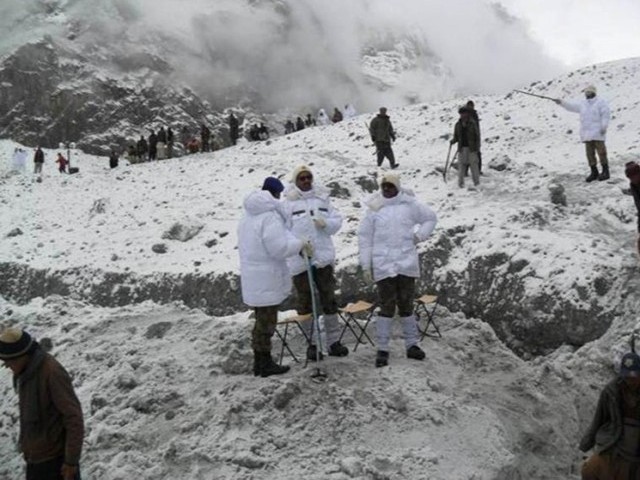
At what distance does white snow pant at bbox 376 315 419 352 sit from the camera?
6246mm

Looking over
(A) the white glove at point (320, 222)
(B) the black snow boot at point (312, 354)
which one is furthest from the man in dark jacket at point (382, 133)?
(B) the black snow boot at point (312, 354)

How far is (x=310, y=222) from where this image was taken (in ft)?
21.3

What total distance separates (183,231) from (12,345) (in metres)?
9.69

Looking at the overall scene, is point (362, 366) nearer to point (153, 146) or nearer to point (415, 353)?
point (415, 353)

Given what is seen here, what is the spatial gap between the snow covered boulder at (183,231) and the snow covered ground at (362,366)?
243 millimetres

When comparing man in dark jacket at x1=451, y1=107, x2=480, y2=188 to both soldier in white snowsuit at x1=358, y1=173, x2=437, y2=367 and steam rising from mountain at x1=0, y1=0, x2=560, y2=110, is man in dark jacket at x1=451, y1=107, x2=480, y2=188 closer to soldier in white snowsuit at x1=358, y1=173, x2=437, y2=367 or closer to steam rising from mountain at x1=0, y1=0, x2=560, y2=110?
soldier in white snowsuit at x1=358, y1=173, x2=437, y2=367

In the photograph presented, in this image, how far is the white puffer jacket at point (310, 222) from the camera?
6430mm

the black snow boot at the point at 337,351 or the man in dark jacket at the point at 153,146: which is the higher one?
the man in dark jacket at the point at 153,146

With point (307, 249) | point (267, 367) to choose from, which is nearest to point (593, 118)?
point (307, 249)

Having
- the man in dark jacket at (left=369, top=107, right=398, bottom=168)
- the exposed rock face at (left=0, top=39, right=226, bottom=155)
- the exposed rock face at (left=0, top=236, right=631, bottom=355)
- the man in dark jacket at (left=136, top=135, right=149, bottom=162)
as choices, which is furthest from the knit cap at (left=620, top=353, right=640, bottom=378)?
the exposed rock face at (left=0, top=39, right=226, bottom=155)

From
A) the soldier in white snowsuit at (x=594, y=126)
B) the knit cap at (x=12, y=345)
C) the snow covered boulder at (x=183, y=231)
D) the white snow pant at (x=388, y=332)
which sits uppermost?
the soldier in white snowsuit at (x=594, y=126)

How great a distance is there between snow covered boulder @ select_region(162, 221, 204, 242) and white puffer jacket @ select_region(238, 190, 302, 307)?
791cm

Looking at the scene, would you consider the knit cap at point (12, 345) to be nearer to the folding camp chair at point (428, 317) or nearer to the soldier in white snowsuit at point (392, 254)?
the soldier in white snowsuit at point (392, 254)

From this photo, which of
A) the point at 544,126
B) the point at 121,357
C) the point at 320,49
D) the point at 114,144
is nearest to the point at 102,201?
the point at 121,357
